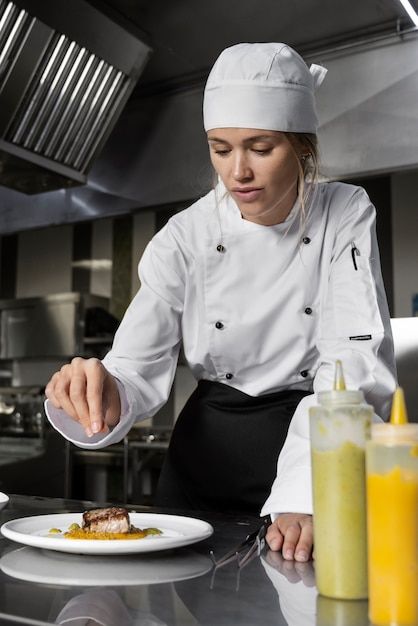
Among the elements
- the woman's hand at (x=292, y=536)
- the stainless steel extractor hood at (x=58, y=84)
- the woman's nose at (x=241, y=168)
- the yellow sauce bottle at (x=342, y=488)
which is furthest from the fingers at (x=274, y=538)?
the stainless steel extractor hood at (x=58, y=84)

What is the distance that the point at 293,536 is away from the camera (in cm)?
109

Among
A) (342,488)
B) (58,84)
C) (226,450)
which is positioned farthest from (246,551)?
(58,84)

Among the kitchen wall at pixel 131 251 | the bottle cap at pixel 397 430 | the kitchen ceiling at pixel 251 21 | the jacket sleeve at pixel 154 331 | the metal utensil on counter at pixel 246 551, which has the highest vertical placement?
the kitchen ceiling at pixel 251 21

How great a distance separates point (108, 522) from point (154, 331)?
761 millimetres

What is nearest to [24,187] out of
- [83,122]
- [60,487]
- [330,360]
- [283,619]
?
[83,122]

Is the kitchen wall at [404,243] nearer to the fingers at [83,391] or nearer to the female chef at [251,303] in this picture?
the female chef at [251,303]

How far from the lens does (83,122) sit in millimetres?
3885

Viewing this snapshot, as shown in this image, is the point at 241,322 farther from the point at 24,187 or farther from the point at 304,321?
the point at 24,187

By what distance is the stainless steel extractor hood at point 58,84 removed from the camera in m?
3.35

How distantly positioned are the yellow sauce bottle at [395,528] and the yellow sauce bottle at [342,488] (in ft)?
0.21

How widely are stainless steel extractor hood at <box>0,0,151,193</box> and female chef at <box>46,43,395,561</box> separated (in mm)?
1930

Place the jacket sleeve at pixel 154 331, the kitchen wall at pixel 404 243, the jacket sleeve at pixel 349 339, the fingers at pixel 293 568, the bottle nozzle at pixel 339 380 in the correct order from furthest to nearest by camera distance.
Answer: the kitchen wall at pixel 404 243 < the jacket sleeve at pixel 154 331 < the jacket sleeve at pixel 349 339 < the fingers at pixel 293 568 < the bottle nozzle at pixel 339 380

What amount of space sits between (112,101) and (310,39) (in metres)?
1.09

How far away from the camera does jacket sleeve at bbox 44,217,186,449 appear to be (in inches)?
66.3
